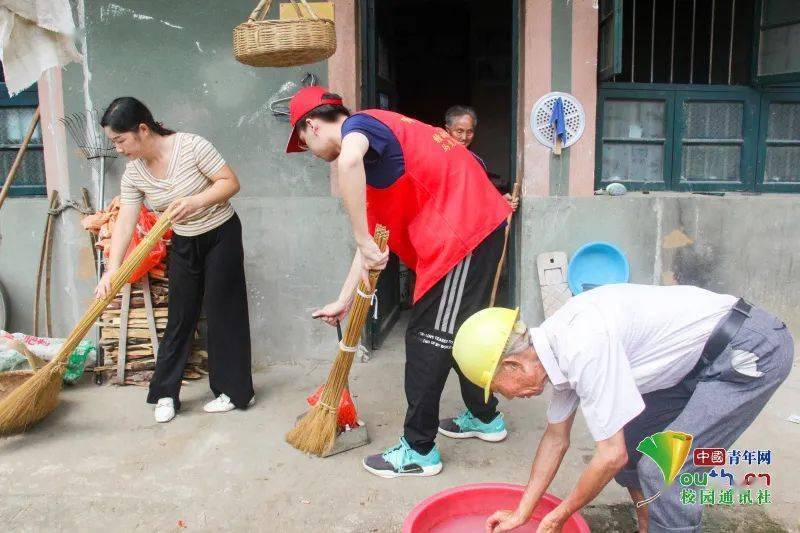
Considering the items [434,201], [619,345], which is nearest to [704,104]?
[434,201]

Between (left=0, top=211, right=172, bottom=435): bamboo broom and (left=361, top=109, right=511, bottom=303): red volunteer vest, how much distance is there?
119 cm

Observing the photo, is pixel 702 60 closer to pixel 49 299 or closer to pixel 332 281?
pixel 332 281

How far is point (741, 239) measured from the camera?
13.7ft

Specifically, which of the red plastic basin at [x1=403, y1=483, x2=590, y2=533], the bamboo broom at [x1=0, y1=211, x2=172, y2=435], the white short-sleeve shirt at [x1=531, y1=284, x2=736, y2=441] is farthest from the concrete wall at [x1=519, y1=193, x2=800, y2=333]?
the bamboo broom at [x1=0, y1=211, x2=172, y2=435]

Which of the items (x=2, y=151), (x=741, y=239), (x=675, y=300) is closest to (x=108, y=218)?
(x=2, y=151)

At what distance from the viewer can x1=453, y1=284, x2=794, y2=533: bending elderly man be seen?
1.67 m

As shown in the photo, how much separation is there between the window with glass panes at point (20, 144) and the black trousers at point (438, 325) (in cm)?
320

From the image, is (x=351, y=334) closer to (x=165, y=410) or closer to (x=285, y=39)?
(x=165, y=410)

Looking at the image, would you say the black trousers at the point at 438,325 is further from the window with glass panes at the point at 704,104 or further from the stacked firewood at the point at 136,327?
the window with glass panes at the point at 704,104

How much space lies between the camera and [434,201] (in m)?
2.56

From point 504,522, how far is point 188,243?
2145 mm

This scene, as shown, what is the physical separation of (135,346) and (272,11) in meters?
2.20

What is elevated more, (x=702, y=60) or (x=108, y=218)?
(x=702, y=60)

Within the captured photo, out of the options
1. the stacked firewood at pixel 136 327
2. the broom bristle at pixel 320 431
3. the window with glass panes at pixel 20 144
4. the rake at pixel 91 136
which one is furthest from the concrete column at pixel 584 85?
the window with glass panes at pixel 20 144
